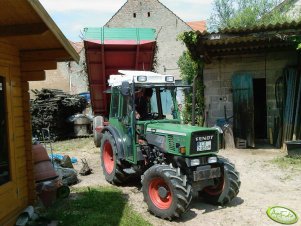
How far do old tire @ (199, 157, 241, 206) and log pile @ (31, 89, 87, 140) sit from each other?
31.6 ft

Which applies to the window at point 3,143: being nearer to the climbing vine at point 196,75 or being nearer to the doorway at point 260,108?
the climbing vine at point 196,75

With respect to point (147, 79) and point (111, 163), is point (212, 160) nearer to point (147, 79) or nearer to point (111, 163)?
point (147, 79)

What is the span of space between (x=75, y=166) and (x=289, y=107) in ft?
20.4

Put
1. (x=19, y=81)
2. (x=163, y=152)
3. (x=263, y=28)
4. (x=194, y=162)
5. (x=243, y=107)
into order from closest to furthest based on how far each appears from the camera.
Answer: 1. (x=194, y=162)
2. (x=19, y=81)
3. (x=163, y=152)
4. (x=263, y=28)
5. (x=243, y=107)

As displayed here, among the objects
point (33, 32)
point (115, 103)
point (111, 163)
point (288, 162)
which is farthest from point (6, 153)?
point (288, 162)

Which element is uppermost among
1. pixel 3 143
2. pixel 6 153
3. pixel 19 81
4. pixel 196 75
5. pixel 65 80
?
pixel 65 80

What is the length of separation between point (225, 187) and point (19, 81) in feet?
12.1

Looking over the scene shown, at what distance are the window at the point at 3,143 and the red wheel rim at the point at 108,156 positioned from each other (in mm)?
2793

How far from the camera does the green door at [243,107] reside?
36.8 ft

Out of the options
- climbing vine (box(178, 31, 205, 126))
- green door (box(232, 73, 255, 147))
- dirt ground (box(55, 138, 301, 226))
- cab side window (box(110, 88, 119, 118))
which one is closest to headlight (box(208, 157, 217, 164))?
dirt ground (box(55, 138, 301, 226))

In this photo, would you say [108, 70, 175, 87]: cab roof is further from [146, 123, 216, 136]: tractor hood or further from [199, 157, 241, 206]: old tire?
[199, 157, 241, 206]: old tire

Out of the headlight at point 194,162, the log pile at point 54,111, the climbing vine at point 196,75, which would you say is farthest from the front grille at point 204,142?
the log pile at point 54,111

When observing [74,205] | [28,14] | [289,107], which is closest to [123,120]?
[74,205]

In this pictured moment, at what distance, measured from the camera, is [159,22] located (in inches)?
1121
